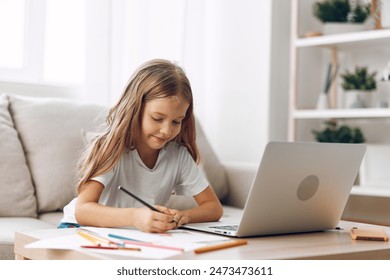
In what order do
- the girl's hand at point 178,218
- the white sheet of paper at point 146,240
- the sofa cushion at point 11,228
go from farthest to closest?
the sofa cushion at point 11,228 < the girl's hand at point 178,218 < the white sheet of paper at point 146,240

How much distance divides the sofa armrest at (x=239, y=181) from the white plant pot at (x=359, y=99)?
0.59 m

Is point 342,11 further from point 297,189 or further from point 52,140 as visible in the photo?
point 297,189

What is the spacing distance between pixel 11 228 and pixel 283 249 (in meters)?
1.01

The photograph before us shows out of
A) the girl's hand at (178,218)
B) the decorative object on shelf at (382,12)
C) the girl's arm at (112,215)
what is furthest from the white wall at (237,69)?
the girl's hand at (178,218)

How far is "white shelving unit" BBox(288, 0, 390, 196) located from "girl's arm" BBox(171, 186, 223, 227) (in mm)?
1264

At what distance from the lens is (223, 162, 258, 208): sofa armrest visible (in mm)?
2629

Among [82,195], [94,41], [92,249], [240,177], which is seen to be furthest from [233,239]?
[94,41]

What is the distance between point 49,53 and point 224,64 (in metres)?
0.90

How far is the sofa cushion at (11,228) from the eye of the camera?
169 centimetres

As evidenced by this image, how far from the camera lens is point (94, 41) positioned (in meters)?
2.77

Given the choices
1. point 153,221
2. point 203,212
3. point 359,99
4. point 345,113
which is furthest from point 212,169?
point 153,221

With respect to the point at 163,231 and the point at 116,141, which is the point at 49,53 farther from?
the point at 163,231

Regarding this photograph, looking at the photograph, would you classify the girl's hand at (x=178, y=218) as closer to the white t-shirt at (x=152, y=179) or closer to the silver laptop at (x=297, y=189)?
the silver laptop at (x=297, y=189)

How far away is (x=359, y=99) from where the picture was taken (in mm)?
2906
